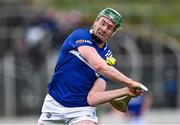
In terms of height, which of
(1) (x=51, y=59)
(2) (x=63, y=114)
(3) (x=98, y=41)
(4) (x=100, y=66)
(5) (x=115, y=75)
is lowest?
(2) (x=63, y=114)

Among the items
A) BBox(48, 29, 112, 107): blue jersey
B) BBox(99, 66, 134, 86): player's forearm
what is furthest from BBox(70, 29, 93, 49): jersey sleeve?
BBox(99, 66, 134, 86): player's forearm

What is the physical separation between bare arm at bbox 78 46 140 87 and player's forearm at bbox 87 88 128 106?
6.4 inches

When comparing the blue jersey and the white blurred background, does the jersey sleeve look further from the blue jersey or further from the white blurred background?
the white blurred background

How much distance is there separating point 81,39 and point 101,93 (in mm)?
618

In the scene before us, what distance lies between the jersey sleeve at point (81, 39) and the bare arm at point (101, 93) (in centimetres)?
47

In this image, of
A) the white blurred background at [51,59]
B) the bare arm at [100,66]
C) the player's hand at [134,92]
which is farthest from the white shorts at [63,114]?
the white blurred background at [51,59]

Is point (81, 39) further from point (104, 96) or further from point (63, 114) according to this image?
point (63, 114)

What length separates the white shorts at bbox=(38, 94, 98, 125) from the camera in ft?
34.0

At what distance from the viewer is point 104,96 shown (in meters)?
10.2

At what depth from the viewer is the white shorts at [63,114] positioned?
1035 cm

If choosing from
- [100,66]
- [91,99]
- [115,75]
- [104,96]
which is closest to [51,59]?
[91,99]

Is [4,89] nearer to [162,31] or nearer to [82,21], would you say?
[82,21]

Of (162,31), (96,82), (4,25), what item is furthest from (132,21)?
(96,82)

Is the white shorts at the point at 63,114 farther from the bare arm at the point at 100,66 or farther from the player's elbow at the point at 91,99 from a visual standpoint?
the bare arm at the point at 100,66
